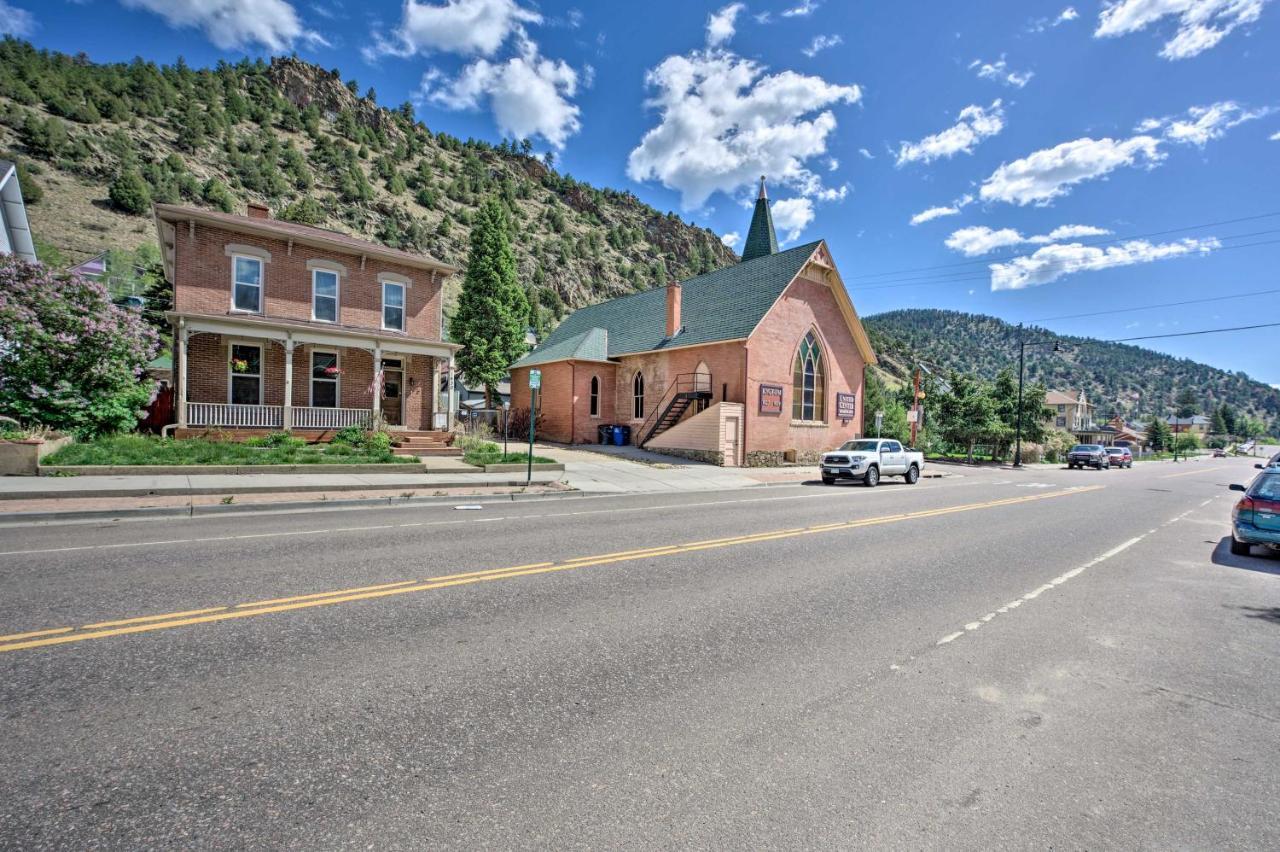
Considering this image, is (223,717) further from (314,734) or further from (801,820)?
(801,820)

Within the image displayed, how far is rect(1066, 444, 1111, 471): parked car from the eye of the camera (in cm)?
3794

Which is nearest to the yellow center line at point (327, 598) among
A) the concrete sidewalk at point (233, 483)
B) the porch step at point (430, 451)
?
the concrete sidewalk at point (233, 483)

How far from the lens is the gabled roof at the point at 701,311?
2617cm

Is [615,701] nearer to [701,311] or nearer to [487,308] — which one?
[701,311]

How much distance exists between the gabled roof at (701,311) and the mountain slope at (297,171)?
3042cm

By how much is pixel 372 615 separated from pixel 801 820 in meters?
3.87

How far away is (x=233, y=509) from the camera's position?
409 inches

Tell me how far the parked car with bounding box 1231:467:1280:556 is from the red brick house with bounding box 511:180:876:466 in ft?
52.4

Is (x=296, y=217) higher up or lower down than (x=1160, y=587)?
higher up

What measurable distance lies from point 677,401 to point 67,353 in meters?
20.8

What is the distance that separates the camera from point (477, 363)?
36.0 m

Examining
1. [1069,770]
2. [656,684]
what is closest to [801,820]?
[656,684]

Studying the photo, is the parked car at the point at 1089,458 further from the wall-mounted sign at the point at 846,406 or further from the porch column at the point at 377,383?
the porch column at the point at 377,383

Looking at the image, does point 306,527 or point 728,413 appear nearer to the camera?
point 306,527
